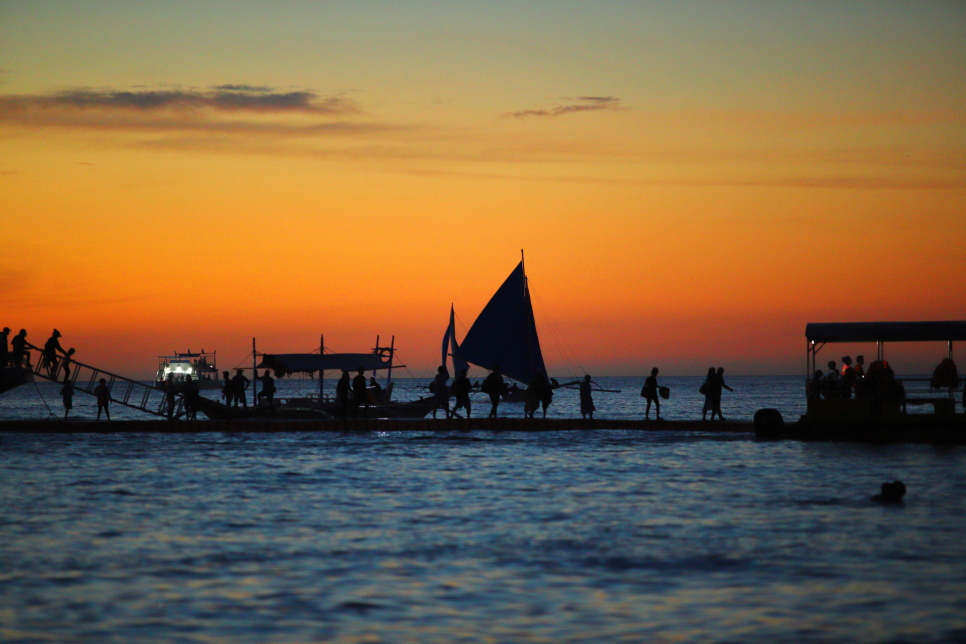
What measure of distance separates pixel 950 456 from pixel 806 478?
5836mm

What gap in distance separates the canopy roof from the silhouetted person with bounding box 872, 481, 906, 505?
10265 mm

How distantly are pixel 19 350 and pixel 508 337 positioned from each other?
22.9m

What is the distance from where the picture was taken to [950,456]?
24328 mm

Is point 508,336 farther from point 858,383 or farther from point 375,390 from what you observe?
point 858,383

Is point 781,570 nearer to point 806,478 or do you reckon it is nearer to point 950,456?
point 806,478

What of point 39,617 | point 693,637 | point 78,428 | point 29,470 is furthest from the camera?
point 78,428

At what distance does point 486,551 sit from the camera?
13.0 m

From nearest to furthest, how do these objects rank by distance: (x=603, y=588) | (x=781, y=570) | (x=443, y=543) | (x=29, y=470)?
1. (x=603, y=588)
2. (x=781, y=570)
3. (x=443, y=543)
4. (x=29, y=470)

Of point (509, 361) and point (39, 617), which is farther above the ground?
point (509, 361)

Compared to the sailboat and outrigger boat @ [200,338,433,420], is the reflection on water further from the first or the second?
the sailboat

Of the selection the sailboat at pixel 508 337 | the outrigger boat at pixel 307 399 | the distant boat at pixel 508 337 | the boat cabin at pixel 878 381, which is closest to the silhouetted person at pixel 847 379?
the boat cabin at pixel 878 381

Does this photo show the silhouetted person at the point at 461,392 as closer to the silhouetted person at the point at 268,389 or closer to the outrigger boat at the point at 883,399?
the silhouetted person at the point at 268,389

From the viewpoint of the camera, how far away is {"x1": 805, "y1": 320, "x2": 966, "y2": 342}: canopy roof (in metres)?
26.2

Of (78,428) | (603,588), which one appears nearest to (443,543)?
(603,588)
